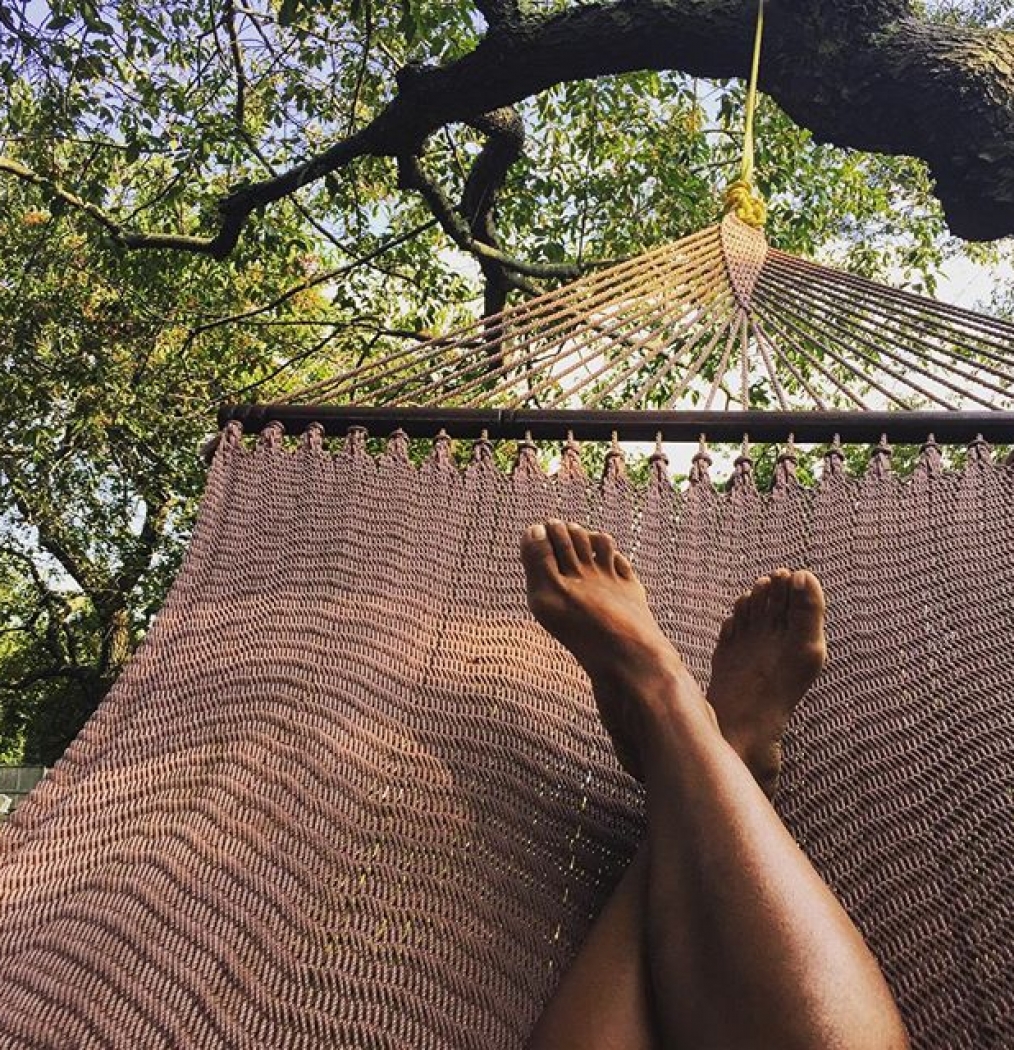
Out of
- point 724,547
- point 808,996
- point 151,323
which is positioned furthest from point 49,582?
point 808,996

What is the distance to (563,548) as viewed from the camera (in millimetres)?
1126

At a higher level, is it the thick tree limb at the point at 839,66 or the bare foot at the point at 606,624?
the thick tree limb at the point at 839,66

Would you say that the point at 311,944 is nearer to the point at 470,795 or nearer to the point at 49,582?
the point at 470,795

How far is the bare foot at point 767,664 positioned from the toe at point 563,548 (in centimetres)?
16

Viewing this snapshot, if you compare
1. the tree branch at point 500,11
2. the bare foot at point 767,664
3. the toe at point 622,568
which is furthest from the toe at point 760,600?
the tree branch at point 500,11

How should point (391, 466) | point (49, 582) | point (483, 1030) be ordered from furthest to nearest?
point (49, 582) < point (391, 466) < point (483, 1030)

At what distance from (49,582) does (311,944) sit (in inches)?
223

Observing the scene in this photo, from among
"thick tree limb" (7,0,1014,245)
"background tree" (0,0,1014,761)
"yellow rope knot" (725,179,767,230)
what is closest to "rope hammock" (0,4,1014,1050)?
"yellow rope knot" (725,179,767,230)

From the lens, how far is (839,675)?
1107 millimetres

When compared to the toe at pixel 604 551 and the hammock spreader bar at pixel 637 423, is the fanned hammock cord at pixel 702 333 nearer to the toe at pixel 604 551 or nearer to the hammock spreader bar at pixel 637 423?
the hammock spreader bar at pixel 637 423

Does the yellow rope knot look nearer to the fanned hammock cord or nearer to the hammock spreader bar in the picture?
the fanned hammock cord

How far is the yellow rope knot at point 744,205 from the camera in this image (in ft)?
6.46

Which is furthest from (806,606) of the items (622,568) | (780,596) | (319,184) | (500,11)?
(319,184)

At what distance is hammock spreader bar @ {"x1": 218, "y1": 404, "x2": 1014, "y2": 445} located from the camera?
134cm
